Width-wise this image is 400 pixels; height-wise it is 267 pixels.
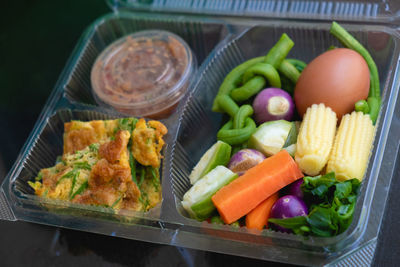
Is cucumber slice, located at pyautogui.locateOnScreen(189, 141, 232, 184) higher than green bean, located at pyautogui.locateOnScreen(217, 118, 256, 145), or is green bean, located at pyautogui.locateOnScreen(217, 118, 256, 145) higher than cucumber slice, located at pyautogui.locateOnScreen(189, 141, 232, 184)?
green bean, located at pyautogui.locateOnScreen(217, 118, 256, 145)

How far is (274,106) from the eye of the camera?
6.64 ft

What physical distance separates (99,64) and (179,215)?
1059 mm

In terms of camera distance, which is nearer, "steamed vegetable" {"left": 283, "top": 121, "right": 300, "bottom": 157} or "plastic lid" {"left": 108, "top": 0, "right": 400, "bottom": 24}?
"steamed vegetable" {"left": 283, "top": 121, "right": 300, "bottom": 157}

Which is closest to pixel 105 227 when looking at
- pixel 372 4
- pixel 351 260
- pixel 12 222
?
pixel 12 222

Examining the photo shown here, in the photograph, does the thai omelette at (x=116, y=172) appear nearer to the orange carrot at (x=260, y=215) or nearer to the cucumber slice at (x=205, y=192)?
the cucumber slice at (x=205, y=192)

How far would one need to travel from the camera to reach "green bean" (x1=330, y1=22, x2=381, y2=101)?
6.43 feet

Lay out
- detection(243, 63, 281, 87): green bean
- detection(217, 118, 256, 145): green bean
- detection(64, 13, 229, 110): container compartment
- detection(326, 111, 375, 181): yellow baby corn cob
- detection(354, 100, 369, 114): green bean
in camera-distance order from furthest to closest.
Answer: detection(64, 13, 229, 110): container compartment, detection(243, 63, 281, 87): green bean, detection(217, 118, 256, 145): green bean, detection(354, 100, 369, 114): green bean, detection(326, 111, 375, 181): yellow baby corn cob

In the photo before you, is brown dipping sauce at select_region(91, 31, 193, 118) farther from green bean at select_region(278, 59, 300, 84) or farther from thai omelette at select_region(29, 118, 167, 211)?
green bean at select_region(278, 59, 300, 84)

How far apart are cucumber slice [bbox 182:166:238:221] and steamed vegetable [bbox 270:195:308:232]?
215mm

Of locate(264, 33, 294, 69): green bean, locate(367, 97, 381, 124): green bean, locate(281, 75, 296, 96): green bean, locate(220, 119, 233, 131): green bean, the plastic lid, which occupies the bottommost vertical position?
locate(220, 119, 233, 131): green bean

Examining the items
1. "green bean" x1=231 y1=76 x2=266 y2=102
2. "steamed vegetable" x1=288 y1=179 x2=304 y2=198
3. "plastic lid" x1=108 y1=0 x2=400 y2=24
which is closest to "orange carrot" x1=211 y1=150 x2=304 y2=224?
"steamed vegetable" x1=288 y1=179 x2=304 y2=198

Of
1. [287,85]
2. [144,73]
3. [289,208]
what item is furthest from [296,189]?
[144,73]

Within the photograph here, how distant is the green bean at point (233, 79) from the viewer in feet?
7.10

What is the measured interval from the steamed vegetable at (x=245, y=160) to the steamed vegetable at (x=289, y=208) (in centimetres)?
→ 22
